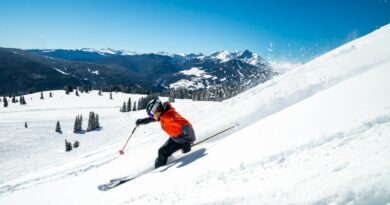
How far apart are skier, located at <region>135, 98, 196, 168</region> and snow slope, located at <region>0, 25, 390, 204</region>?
1.35 feet

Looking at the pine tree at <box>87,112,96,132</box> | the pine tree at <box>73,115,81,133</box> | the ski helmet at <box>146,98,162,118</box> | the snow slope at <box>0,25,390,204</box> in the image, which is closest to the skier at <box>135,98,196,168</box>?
the ski helmet at <box>146,98,162,118</box>

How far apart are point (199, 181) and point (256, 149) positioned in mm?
1594

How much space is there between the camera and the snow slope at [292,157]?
4.53 meters

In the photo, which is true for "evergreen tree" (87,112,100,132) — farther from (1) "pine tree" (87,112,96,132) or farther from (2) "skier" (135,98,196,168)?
(2) "skier" (135,98,196,168)

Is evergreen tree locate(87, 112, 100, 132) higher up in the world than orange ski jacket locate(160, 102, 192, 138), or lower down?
lower down

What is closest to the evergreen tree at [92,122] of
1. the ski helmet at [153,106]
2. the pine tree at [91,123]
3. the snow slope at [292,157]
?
the pine tree at [91,123]

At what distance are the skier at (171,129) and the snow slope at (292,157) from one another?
1.35 feet

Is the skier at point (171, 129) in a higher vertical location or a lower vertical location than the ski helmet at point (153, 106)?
lower

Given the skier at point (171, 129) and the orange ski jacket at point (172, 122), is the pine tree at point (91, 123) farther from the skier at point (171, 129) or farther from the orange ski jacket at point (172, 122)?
the orange ski jacket at point (172, 122)

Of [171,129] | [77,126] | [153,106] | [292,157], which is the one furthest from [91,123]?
[292,157]

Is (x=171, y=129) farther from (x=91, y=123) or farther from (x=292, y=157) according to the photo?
(x=91, y=123)

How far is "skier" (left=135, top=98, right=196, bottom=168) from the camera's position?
1043 cm

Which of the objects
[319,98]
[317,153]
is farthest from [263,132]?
[317,153]

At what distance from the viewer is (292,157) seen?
19.6 feet
